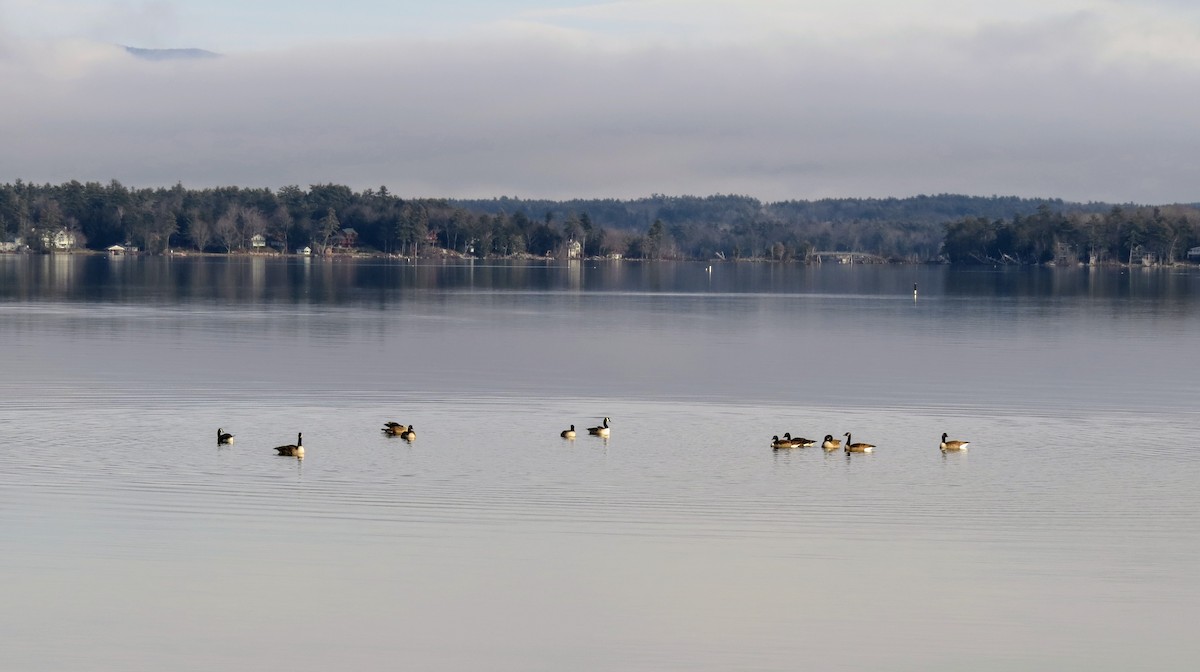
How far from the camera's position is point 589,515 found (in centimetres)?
2302

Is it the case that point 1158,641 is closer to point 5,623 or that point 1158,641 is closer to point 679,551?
point 679,551

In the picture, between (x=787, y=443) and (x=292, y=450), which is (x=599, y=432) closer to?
(x=787, y=443)

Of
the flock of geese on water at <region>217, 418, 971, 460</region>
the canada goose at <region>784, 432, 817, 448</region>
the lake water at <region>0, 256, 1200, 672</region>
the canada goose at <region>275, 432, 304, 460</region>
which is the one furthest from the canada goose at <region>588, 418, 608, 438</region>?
the canada goose at <region>275, 432, 304, 460</region>

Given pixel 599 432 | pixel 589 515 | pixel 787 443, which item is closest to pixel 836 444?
pixel 787 443

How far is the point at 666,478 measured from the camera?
1040 inches

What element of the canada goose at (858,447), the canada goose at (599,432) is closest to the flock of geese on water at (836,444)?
the canada goose at (858,447)

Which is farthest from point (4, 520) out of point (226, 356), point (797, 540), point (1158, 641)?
point (226, 356)

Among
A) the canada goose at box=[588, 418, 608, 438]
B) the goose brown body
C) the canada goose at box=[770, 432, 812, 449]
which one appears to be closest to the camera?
the goose brown body

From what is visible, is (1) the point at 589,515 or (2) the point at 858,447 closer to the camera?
(1) the point at 589,515

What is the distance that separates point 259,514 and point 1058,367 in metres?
35.2

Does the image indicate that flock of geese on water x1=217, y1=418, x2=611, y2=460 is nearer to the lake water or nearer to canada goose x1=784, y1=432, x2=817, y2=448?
the lake water

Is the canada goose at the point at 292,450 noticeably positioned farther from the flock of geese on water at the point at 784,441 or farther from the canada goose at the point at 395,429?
the canada goose at the point at 395,429

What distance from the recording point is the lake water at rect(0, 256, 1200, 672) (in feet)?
54.0

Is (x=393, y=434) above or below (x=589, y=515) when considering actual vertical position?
above
